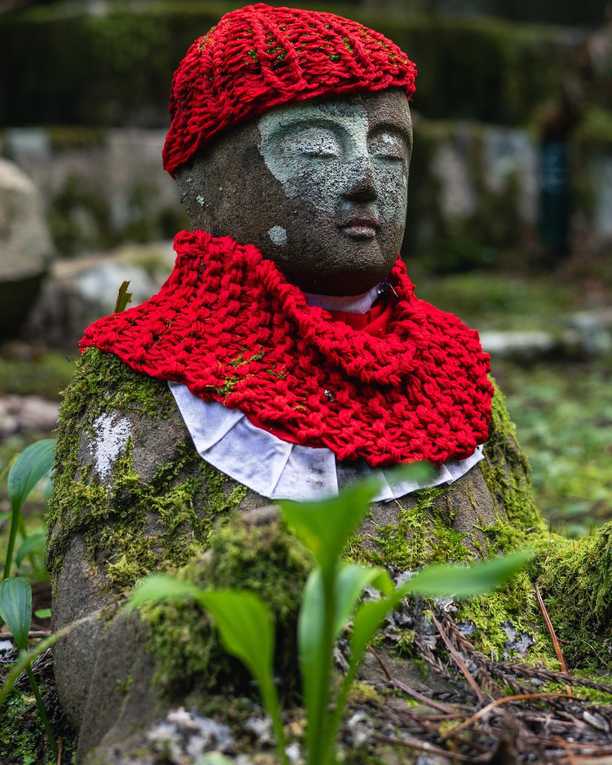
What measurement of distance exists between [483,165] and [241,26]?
6.93 metres

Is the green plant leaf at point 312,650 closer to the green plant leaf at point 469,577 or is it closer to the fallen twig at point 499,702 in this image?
the green plant leaf at point 469,577

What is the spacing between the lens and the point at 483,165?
29.3 ft

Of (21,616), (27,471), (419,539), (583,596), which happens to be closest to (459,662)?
(419,539)

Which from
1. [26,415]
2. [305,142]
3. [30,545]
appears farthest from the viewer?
[26,415]

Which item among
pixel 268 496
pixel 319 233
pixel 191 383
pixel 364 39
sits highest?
pixel 364 39

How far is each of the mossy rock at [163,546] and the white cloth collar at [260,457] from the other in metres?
0.03

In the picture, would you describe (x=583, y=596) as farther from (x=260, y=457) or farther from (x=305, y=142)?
(x=305, y=142)

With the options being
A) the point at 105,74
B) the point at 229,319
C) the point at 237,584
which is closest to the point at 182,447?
the point at 229,319

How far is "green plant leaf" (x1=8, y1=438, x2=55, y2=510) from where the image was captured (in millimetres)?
2664

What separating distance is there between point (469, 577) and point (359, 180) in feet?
3.33

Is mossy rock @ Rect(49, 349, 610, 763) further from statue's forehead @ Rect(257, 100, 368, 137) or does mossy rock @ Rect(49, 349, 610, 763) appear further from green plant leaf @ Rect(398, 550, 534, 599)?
statue's forehead @ Rect(257, 100, 368, 137)

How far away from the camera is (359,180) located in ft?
7.20

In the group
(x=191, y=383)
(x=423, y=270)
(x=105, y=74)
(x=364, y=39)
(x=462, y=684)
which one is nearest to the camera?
(x=462, y=684)

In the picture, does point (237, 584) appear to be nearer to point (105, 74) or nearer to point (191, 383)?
point (191, 383)
